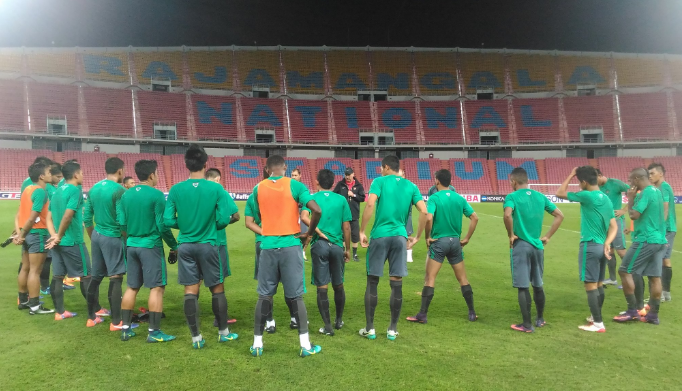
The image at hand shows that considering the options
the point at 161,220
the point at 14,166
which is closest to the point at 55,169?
the point at 161,220

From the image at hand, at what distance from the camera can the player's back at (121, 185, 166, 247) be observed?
5.17m

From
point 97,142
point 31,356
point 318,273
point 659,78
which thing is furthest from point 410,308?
point 659,78

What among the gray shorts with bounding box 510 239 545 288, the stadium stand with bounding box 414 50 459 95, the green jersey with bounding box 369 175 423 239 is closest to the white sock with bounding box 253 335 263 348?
the green jersey with bounding box 369 175 423 239

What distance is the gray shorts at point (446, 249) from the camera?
6.05m

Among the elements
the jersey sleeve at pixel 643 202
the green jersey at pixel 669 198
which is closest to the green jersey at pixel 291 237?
the jersey sleeve at pixel 643 202

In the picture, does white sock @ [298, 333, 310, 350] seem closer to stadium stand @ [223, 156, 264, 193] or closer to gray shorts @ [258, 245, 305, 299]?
gray shorts @ [258, 245, 305, 299]

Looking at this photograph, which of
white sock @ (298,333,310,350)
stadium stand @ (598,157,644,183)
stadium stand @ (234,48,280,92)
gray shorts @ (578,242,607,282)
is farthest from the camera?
stadium stand @ (234,48,280,92)

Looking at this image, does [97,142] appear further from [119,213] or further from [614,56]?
[614,56]

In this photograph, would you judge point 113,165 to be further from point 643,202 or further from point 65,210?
point 643,202

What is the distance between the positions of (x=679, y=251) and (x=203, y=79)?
4345cm

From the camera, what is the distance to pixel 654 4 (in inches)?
1154

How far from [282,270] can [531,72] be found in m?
49.1

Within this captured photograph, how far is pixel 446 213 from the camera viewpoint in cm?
600

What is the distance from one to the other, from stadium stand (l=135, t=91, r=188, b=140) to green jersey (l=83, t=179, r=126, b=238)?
36.6 metres
